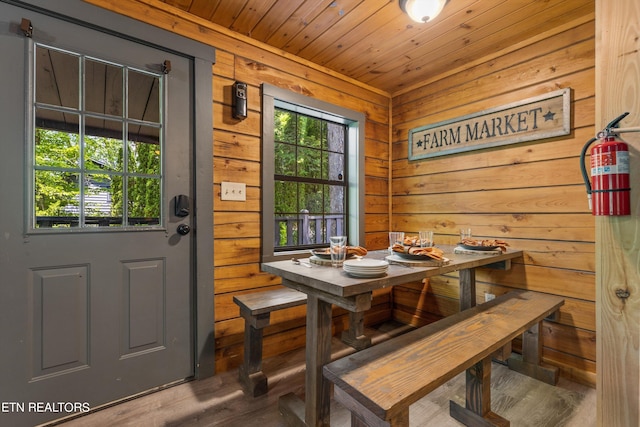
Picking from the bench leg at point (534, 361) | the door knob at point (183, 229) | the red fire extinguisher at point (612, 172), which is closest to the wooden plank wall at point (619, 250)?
the red fire extinguisher at point (612, 172)

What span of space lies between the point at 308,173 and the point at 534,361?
2.23 metres

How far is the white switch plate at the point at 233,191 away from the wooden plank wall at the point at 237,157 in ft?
0.10

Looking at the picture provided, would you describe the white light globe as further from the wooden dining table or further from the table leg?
the table leg

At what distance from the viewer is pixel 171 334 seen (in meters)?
1.80

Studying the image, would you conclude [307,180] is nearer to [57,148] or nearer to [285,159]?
[285,159]

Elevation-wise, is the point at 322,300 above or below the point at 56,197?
below

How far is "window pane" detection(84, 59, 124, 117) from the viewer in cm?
159

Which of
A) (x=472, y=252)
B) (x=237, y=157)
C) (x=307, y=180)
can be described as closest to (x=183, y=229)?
(x=237, y=157)

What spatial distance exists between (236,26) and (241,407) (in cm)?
247

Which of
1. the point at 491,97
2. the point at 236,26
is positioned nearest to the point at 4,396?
the point at 236,26

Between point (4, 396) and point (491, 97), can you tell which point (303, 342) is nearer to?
point (4, 396)

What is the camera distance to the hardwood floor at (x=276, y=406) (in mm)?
1492

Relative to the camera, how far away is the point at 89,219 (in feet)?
5.18

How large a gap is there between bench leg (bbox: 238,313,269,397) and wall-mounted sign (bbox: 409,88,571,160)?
214cm
